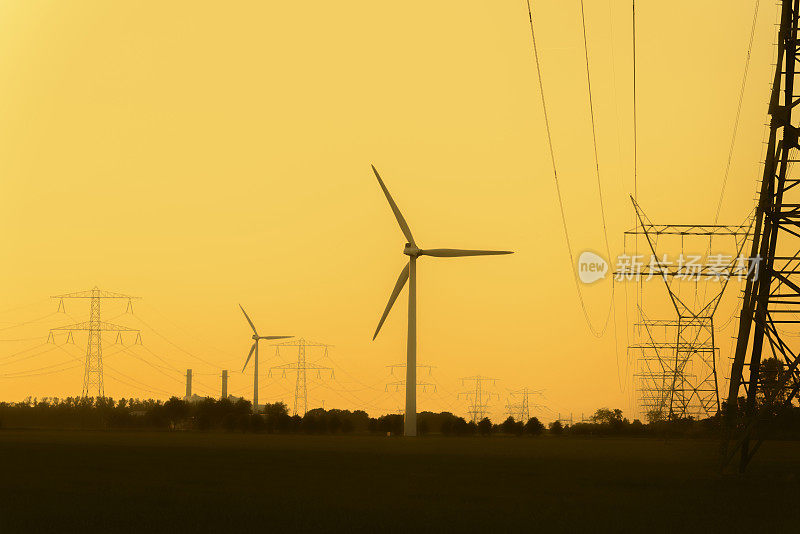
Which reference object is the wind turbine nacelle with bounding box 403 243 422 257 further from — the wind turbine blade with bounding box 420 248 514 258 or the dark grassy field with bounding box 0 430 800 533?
the dark grassy field with bounding box 0 430 800 533

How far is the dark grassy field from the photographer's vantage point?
99.3 feet

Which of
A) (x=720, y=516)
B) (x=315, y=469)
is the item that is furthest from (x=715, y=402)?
(x=720, y=516)

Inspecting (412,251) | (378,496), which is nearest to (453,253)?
(412,251)

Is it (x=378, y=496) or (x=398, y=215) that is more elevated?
(x=398, y=215)

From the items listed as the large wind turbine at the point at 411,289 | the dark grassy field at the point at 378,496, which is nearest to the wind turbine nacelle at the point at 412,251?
the large wind turbine at the point at 411,289

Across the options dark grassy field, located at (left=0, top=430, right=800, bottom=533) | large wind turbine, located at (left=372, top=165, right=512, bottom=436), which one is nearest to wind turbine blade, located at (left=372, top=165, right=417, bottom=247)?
large wind turbine, located at (left=372, top=165, right=512, bottom=436)

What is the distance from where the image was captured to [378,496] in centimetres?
3988

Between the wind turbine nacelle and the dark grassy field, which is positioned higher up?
the wind turbine nacelle

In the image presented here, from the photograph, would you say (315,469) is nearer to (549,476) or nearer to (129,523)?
(549,476)

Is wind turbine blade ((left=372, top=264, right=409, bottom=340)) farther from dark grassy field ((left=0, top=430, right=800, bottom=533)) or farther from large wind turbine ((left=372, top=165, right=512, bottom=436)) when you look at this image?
dark grassy field ((left=0, top=430, right=800, bottom=533))

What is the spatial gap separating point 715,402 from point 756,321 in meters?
71.1

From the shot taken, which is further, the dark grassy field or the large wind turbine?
the large wind turbine

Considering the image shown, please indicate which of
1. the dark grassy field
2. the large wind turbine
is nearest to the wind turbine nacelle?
the large wind turbine

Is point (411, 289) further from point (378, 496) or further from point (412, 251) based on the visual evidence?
point (378, 496)
